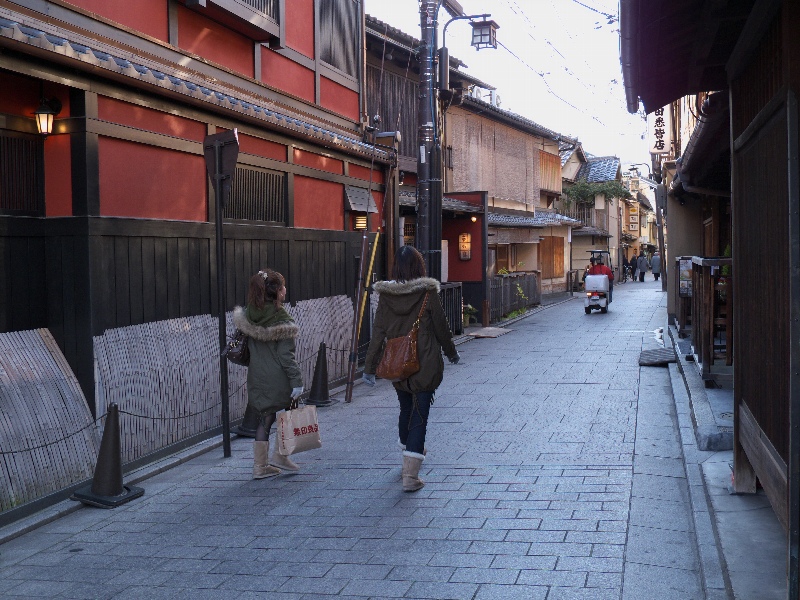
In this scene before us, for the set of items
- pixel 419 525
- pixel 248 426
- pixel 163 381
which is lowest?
pixel 419 525

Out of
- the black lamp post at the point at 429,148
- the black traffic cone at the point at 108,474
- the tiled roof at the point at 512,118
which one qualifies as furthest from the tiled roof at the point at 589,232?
the black traffic cone at the point at 108,474

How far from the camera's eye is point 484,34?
717 inches

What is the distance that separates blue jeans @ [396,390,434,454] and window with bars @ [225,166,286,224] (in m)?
4.18

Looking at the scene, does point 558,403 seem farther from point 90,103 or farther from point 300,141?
point 90,103

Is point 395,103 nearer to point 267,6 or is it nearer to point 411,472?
point 267,6

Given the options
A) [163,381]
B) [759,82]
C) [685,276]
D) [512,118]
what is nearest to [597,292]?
[512,118]

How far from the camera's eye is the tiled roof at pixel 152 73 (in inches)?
253

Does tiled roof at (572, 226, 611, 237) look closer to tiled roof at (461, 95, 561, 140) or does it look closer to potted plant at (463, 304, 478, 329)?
tiled roof at (461, 95, 561, 140)

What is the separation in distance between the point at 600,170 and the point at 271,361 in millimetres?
51688

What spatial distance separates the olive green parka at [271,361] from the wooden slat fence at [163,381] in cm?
116

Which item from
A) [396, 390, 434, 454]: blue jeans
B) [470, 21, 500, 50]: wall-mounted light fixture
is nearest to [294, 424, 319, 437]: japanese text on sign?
[396, 390, 434, 454]: blue jeans

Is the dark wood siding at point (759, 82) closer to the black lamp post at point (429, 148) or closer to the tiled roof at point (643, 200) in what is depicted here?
the black lamp post at point (429, 148)

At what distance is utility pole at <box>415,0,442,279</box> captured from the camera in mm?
15234

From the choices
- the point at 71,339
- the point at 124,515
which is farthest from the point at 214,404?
the point at 124,515
